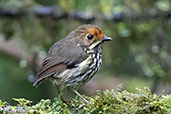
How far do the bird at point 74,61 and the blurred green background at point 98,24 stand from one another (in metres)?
1.87

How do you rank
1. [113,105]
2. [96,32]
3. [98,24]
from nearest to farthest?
[113,105]
[96,32]
[98,24]

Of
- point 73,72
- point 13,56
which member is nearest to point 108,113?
point 73,72

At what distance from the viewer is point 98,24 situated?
244 inches

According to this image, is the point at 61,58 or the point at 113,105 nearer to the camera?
the point at 113,105

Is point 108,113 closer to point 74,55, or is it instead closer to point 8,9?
point 74,55

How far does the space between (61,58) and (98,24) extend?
2.26m

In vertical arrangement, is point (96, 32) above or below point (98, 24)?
below

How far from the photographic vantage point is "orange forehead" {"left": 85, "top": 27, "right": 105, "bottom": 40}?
4.11 m

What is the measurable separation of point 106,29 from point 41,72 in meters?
2.62

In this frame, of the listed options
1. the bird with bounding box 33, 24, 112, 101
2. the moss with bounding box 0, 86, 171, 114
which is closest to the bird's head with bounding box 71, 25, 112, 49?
the bird with bounding box 33, 24, 112, 101

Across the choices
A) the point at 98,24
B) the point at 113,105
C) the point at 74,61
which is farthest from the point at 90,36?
the point at 98,24

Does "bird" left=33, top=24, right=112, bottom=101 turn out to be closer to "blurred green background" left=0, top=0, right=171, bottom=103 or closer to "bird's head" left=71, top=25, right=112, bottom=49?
"bird's head" left=71, top=25, right=112, bottom=49

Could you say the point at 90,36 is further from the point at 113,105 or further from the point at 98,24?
the point at 98,24

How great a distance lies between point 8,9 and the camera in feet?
19.7
